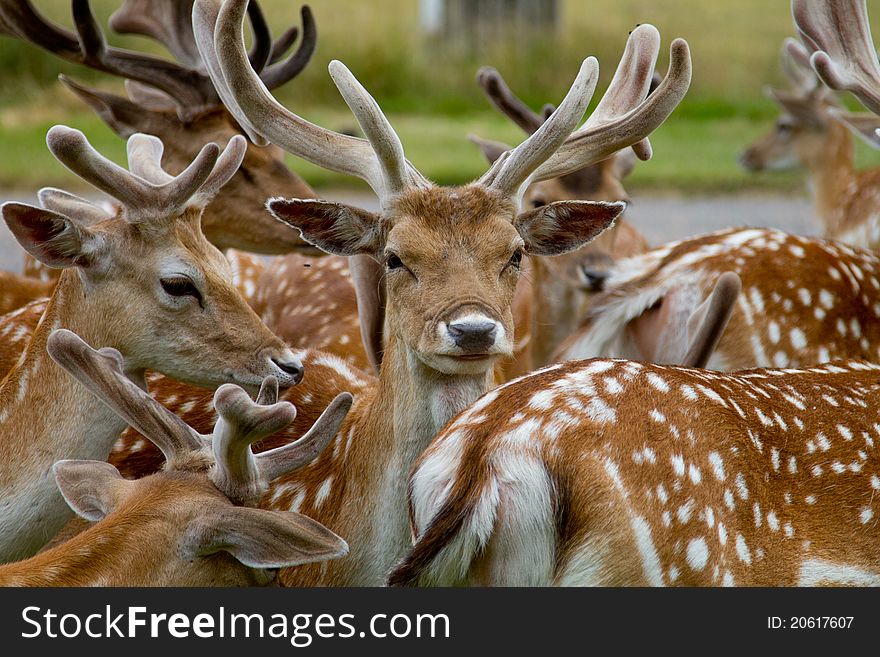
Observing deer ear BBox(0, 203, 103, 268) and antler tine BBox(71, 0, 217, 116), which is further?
antler tine BBox(71, 0, 217, 116)

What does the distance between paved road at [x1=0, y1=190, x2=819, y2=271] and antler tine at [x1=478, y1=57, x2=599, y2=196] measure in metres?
5.95

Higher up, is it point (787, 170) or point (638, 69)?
point (787, 170)

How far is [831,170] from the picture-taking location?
10117mm

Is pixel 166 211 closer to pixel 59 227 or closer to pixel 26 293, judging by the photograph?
pixel 59 227

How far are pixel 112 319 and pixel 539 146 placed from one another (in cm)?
119

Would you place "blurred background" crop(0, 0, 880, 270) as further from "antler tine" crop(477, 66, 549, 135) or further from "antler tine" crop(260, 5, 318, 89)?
"antler tine" crop(477, 66, 549, 135)

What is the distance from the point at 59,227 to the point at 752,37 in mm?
18421

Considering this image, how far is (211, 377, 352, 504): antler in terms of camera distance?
9.41 feet

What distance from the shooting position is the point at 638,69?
13.5 feet

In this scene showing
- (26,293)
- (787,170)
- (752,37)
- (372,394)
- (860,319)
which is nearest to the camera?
(372,394)

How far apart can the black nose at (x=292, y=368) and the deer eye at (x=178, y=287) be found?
28 centimetres

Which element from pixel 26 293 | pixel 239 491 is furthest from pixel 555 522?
Answer: pixel 26 293

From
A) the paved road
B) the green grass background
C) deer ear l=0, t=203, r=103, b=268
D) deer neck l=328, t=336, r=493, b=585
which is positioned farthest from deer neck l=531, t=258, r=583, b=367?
the green grass background

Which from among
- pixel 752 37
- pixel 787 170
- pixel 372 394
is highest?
pixel 752 37
